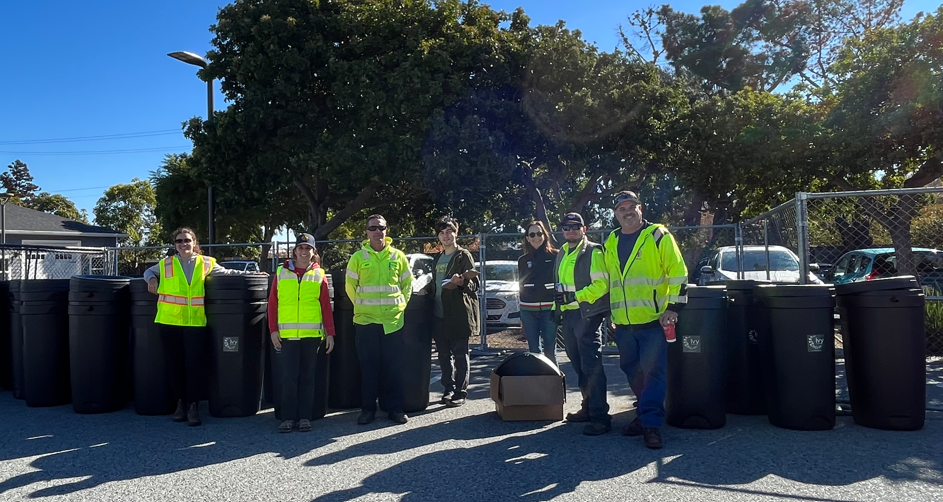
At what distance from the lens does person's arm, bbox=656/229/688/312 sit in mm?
4863

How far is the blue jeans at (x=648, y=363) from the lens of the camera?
498 cm

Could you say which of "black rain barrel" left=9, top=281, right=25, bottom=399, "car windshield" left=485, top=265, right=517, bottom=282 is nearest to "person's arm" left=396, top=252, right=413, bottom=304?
"black rain barrel" left=9, top=281, right=25, bottom=399

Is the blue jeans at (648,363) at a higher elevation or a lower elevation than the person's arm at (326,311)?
lower

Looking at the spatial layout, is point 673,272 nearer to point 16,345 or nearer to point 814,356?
point 814,356

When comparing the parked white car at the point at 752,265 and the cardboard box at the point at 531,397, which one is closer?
the cardboard box at the point at 531,397

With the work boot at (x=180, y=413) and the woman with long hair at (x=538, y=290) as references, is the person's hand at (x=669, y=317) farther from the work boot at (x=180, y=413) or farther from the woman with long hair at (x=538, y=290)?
the work boot at (x=180, y=413)

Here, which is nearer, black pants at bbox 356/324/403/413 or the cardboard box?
the cardboard box

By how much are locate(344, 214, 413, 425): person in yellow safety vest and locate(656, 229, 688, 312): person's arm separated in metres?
2.28

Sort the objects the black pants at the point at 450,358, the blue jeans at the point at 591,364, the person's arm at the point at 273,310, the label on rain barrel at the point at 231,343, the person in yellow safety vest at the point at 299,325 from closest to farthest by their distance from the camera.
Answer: the blue jeans at the point at 591,364 → the person in yellow safety vest at the point at 299,325 → the person's arm at the point at 273,310 → the label on rain barrel at the point at 231,343 → the black pants at the point at 450,358

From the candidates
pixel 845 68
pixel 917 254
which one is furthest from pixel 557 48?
pixel 917 254

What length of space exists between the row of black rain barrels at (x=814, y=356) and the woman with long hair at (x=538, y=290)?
1262mm

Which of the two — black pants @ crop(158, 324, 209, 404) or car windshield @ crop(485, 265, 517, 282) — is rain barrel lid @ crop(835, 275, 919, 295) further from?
car windshield @ crop(485, 265, 517, 282)

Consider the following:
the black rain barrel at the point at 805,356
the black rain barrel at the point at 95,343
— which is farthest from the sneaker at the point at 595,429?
the black rain barrel at the point at 95,343

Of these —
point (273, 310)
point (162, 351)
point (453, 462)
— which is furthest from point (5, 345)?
point (453, 462)
